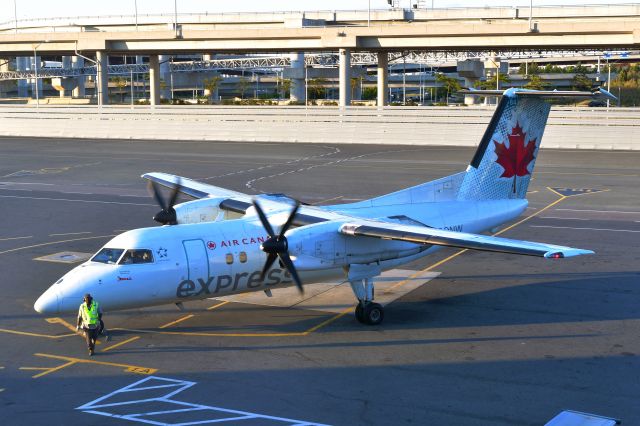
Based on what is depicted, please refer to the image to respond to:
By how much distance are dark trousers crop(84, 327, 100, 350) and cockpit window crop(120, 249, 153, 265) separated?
85.2 inches

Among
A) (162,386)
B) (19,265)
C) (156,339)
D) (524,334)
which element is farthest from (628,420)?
(19,265)

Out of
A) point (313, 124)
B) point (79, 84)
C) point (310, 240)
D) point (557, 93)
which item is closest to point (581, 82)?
point (313, 124)

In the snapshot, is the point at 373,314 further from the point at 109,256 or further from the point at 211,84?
the point at 211,84

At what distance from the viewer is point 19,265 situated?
3172 cm

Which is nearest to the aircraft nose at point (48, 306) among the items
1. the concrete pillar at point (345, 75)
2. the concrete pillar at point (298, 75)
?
the concrete pillar at point (345, 75)

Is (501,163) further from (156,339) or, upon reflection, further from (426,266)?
(156,339)

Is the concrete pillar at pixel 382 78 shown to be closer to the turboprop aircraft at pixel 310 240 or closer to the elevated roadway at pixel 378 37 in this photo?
the elevated roadway at pixel 378 37

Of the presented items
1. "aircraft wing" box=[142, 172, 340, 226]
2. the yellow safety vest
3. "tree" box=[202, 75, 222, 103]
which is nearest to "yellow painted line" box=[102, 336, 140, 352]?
the yellow safety vest

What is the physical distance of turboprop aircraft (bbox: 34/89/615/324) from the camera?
21.6 m

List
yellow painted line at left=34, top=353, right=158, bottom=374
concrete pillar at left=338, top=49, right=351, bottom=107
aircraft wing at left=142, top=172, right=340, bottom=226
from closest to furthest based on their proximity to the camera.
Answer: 1. yellow painted line at left=34, top=353, right=158, bottom=374
2. aircraft wing at left=142, top=172, right=340, bottom=226
3. concrete pillar at left=338, top=49, right=351, bottom=107

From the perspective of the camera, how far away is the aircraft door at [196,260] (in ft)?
73.8

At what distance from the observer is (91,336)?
2080cm

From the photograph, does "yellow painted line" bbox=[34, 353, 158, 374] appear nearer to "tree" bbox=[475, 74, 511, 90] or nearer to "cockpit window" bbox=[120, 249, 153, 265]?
"cockpit window" bbox=[120, 249, 153, 265]

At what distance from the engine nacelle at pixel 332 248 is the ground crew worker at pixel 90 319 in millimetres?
5732
